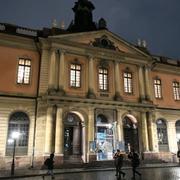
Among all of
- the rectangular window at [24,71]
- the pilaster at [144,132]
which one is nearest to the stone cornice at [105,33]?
the rectangular window at [24,71]

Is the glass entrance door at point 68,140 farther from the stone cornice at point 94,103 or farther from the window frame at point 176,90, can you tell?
the window frame at point 176,90

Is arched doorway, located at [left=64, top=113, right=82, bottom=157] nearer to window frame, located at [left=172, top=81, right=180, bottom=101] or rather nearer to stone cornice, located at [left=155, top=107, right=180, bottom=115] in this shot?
stone cornice, located at [left=155, top=107, right=180, bottom=115]

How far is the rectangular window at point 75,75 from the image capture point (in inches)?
944

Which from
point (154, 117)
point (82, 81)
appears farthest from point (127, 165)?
point (82, 81)

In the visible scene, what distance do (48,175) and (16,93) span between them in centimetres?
892

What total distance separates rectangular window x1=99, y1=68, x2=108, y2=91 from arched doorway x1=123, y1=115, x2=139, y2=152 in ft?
13.7

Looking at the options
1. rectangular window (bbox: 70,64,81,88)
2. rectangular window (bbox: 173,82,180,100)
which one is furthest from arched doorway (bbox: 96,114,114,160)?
rectangular window (bbox: 173,82,180,100)

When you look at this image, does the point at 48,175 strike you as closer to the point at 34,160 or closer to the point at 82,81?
the point at 34,160

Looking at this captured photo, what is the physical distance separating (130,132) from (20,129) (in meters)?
12.0

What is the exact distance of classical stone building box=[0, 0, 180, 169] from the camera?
21.1 meters

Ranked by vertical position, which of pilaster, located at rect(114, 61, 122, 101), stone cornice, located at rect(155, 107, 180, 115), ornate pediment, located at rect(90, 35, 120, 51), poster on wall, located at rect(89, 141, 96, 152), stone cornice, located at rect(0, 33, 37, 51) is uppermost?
ornate pediment, located at rect(90, 35, 120, 51)

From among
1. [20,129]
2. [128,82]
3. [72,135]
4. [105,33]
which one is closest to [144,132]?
[128,82]

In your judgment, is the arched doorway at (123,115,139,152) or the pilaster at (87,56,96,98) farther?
the arched doorway at (123,115,139,152)

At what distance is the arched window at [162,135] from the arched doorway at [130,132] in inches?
140
